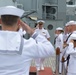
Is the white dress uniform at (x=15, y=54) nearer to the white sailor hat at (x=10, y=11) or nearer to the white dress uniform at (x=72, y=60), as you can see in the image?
the white sailor hat at (x=10, y=11)

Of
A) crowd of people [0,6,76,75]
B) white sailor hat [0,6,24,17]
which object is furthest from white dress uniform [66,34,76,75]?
white sailor hat [0,6,24,17]

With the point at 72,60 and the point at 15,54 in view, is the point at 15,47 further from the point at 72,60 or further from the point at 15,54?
the point at 72,60

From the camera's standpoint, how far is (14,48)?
266 cm

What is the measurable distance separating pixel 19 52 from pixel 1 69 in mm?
210

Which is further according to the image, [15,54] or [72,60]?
[72,60]

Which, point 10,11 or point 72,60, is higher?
point 10,11

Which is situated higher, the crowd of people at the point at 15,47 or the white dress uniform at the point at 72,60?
the crowd of people at the point at 15,47

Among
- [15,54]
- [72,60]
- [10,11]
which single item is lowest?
[72,60]

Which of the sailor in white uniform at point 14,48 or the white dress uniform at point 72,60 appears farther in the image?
the white dress uniform at point 72,60

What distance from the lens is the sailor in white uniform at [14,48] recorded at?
2664 millimetres

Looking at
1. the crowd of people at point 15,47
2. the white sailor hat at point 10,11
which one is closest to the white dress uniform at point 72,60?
the crowd of people at point 15,47

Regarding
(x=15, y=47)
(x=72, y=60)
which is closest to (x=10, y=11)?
(x=15, y=47)

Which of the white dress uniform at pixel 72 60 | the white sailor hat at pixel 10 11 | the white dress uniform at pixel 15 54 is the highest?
the white sailor hat at pixel 10 11

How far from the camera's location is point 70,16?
102 feet
